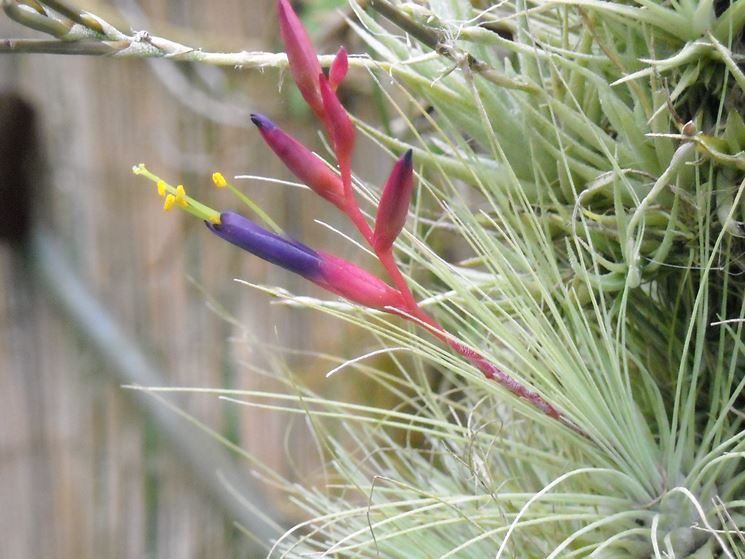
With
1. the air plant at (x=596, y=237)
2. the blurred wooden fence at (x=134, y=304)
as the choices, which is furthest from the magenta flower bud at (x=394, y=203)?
the blurred wooden fence at (x=134, y=304)

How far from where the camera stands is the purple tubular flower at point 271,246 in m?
0.26

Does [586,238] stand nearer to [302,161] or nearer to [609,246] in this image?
[609,246]

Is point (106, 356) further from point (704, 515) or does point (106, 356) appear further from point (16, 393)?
point (704, 515)

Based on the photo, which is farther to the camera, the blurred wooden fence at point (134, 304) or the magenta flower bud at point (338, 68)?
the blurred wooden fence at point (134, 304)

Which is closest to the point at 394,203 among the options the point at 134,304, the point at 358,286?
the point at 358,286

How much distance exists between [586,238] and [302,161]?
0.12m

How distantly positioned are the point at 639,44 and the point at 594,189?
2.2 inches

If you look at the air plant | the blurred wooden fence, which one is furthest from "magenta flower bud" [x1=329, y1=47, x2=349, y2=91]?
the blurred wooden fence

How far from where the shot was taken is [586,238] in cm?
31

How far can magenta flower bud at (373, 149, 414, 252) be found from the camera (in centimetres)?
25

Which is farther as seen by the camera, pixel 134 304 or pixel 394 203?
pixel 134 304

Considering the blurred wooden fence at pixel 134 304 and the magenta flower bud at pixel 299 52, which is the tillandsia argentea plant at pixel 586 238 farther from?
the blurred wooden fence at pixel 134 304

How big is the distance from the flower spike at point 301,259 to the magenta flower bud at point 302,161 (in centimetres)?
2

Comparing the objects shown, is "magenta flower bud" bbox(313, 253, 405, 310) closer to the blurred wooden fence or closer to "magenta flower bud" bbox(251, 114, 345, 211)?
"magenta flower bud" bbox(251, 114, 345, 211)
